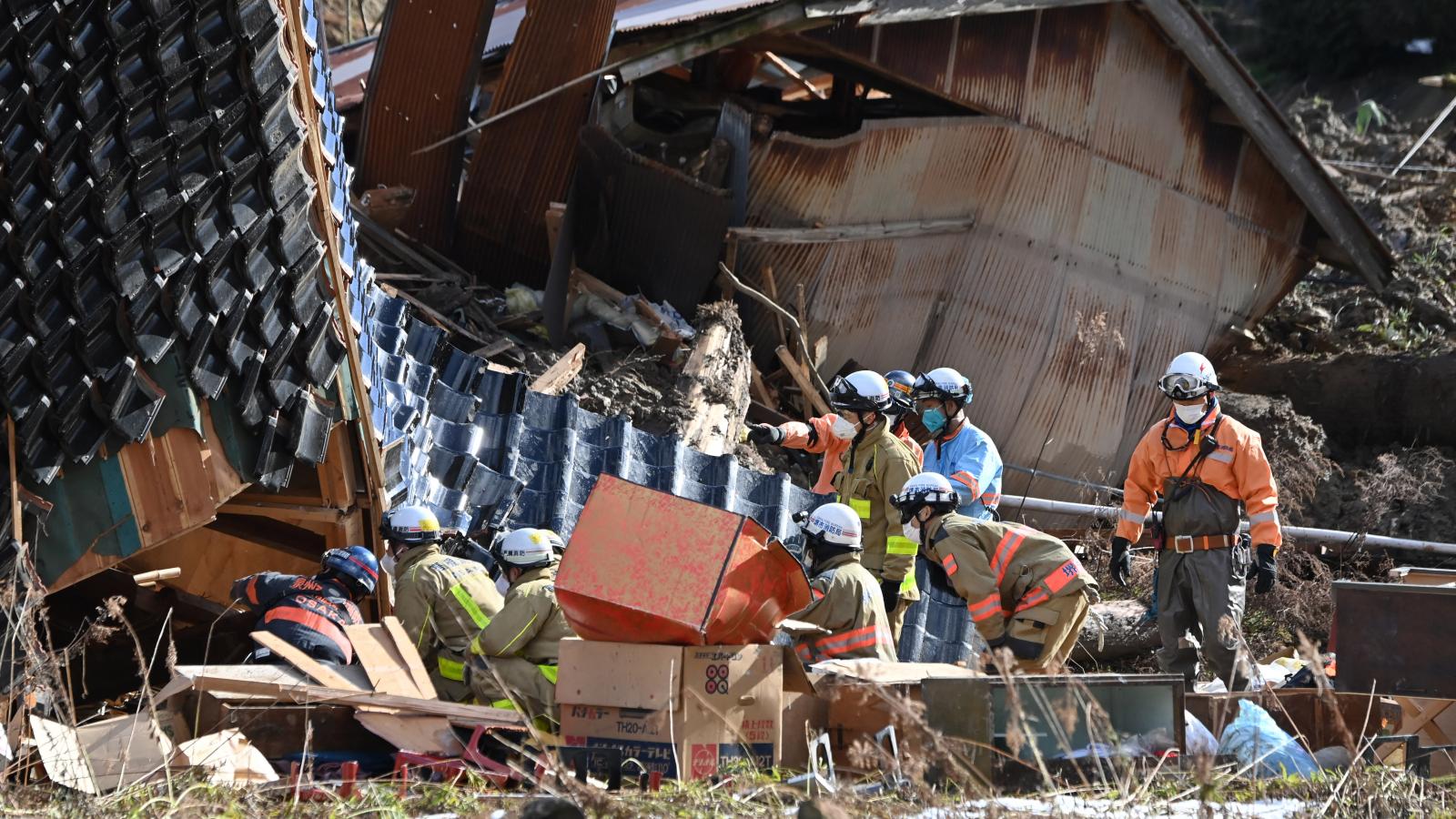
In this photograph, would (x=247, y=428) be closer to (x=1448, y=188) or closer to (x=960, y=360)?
(x=960, y=360)

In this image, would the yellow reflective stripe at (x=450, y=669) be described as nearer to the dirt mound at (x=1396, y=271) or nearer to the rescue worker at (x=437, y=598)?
the rescue worker at (x=437, y=598)

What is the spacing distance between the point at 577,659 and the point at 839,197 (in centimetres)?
735

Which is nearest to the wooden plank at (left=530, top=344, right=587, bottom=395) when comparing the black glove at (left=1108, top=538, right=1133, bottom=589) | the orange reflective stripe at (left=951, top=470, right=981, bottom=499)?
the orange reflective stripe at (left=951, top=470, right=981, bottom=499)

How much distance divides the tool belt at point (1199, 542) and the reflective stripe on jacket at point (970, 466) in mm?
1051

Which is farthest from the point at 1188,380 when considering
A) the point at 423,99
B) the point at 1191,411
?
the point at 423,99

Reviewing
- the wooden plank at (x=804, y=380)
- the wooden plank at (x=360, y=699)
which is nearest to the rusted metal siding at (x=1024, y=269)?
the wooden plank at (x=804, y=380)

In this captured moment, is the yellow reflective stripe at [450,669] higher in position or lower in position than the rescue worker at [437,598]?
lower

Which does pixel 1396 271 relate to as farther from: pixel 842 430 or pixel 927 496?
pixel 927 496

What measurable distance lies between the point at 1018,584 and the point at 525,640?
236 cm

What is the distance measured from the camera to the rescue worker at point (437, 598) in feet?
24.1

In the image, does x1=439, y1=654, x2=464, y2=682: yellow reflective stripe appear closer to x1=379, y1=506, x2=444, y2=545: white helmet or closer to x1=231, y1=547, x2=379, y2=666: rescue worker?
x1=231, y1=547, x2=379, y2=666: rescue worker

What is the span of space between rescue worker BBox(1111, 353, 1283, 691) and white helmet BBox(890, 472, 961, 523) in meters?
1.31

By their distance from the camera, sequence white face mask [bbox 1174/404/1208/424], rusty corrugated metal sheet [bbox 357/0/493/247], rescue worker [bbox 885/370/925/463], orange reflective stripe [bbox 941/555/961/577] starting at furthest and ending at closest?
rusty corrugated metal sheet [bbox 357/0/493/247] < rescue worker [bbox 885/370/925/463] < white face mask [bbox 1174/404/1208/424] < orange reflective stripe [bbox 941/555/961/577]

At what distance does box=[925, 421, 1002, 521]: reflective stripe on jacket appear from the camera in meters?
8.67
